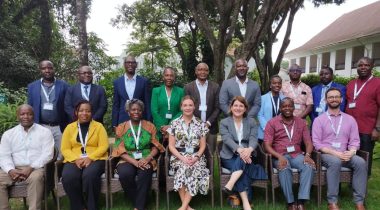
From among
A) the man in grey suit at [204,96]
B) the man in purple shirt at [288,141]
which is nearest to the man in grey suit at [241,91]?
the man in grey suit at [204,96]

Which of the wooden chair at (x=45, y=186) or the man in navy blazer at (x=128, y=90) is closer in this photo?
the wooden chair at (x=45, y=186)

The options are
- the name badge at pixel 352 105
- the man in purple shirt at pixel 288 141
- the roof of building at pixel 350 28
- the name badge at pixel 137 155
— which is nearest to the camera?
the man in purple shirt at pixel 288 141

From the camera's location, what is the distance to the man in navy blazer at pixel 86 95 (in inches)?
207

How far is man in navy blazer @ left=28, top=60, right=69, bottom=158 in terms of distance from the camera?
17.0ft

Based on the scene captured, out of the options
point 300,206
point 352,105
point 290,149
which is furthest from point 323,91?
point 300,206

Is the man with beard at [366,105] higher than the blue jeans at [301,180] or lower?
higher

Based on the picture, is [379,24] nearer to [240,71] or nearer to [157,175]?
[240,71]

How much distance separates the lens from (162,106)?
532 centimetres

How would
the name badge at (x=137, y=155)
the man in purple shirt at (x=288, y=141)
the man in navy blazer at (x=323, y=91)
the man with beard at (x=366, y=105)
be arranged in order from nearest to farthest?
1. the man in purple shirt at (x=288, y=141)
2. the name badge at (x=137, y=155)
3. the man with beard at (x=366, y=105)
4. the man in navy blazer at (x=323, y=91)

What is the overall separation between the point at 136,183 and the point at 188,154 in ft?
2.58

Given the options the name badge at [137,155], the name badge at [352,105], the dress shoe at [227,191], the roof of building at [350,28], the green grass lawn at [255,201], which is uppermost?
the roof of building at [350,28]

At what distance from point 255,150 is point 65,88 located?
2961mm

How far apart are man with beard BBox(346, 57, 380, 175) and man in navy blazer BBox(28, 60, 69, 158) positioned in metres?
4.32

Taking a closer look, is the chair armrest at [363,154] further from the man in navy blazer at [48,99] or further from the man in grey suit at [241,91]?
the man in navy blazer at [48,99]
